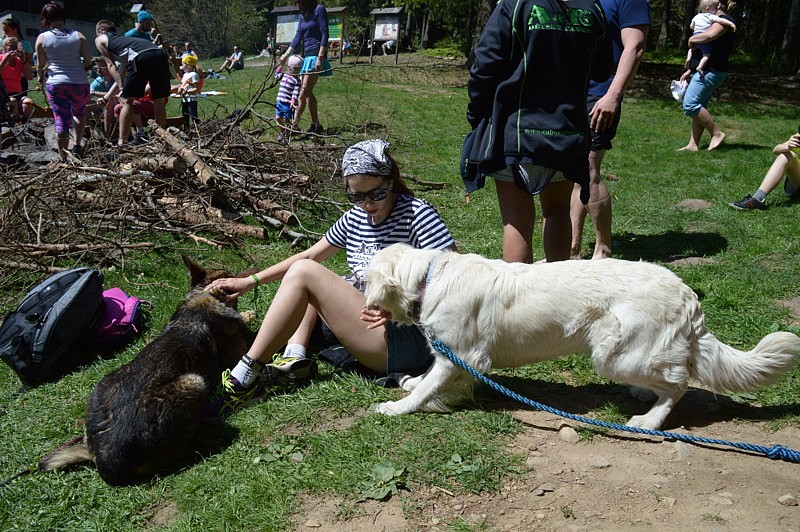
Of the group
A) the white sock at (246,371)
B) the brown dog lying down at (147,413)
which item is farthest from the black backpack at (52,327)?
the white sock at (246,371)

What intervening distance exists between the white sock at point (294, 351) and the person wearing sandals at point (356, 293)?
2.4 inches

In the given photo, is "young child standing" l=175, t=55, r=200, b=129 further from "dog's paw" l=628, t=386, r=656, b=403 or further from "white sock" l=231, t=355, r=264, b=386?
"dog's paw" l=628, t=386, r=656, b=403

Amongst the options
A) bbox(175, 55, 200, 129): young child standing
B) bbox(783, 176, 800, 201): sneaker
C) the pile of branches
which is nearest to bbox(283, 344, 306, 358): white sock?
the pile of branches

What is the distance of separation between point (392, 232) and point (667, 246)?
414cm

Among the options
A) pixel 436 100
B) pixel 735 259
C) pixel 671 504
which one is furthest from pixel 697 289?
pixel 436 100

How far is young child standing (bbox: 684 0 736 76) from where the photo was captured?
11008 millimetres

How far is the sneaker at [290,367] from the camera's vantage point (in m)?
4.12

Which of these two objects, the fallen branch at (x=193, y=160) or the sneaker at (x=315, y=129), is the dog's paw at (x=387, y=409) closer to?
the fallen branch at (x=193, y=160)

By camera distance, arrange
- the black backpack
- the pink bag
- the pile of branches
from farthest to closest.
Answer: the pile of branches
the pink bag
the black backpack

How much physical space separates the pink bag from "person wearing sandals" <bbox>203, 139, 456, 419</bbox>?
1.47 m

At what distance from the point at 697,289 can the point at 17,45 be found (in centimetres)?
1486

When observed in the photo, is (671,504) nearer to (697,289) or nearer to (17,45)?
(697,289)

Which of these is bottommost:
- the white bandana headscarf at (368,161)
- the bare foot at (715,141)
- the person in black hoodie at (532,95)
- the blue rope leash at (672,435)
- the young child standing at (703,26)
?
the blue rope leash at (672,435)

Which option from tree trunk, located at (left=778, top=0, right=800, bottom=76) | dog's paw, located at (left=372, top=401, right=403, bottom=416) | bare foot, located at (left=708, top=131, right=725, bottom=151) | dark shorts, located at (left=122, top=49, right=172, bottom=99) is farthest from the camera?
tree trunk, located at (left=778, top=0, right=800, bottom=76)
